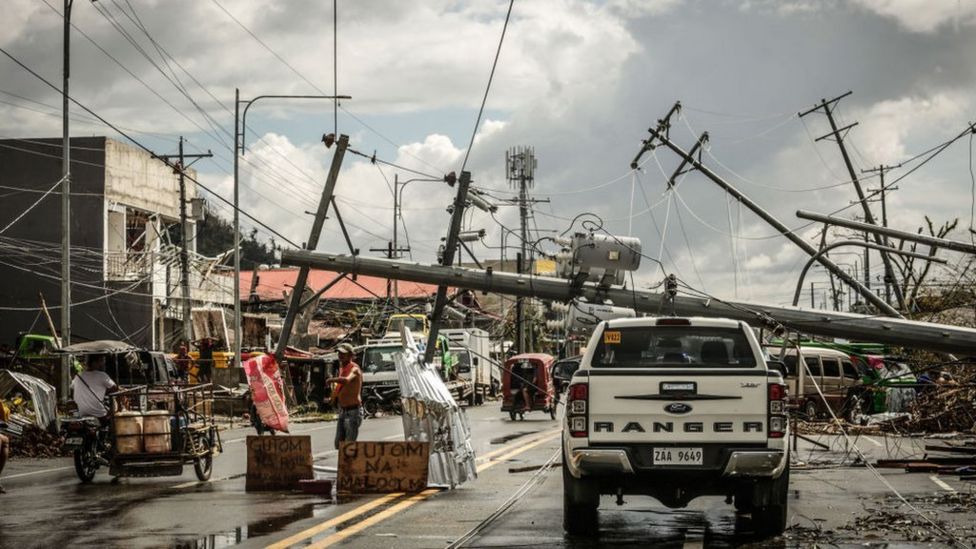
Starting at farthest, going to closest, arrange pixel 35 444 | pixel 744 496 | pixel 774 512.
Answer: pixel 35 444
pixel 744 496
pixel 774 512

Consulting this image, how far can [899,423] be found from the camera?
91.7 ft

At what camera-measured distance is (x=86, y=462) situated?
60.0 feet

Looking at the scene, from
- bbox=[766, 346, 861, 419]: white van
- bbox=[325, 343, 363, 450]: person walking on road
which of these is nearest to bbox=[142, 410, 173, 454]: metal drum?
bbox=[325, 343, 363, 450]: person walking on road

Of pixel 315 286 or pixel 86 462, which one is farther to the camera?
pixel 315 286

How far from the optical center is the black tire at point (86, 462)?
18172mm

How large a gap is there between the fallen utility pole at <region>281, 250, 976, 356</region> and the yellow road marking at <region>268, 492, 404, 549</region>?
9.35m

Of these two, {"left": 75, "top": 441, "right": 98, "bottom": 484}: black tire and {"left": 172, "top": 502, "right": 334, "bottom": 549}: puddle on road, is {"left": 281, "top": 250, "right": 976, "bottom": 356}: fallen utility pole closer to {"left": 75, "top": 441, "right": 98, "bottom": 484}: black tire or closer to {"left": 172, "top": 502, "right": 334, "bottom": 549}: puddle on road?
{"left": 75, "top": 441, "right": 98, "bottom": 484}: black tire

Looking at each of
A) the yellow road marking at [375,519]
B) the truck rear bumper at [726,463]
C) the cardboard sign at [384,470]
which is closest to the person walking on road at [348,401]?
the cardboard sign at [384,470]

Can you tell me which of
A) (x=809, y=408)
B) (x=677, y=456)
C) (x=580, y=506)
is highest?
(x=677, y=456)

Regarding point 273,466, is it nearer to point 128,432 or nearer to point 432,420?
point 432,420

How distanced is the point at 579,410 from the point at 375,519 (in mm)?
2563

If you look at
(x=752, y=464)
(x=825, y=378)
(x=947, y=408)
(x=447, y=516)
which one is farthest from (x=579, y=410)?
(x=825, y=378)

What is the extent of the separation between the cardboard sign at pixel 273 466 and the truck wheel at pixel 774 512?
6784 mm

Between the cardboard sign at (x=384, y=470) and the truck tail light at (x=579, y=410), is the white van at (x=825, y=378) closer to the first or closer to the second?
the cardboard sign at (x=384, y=470)
